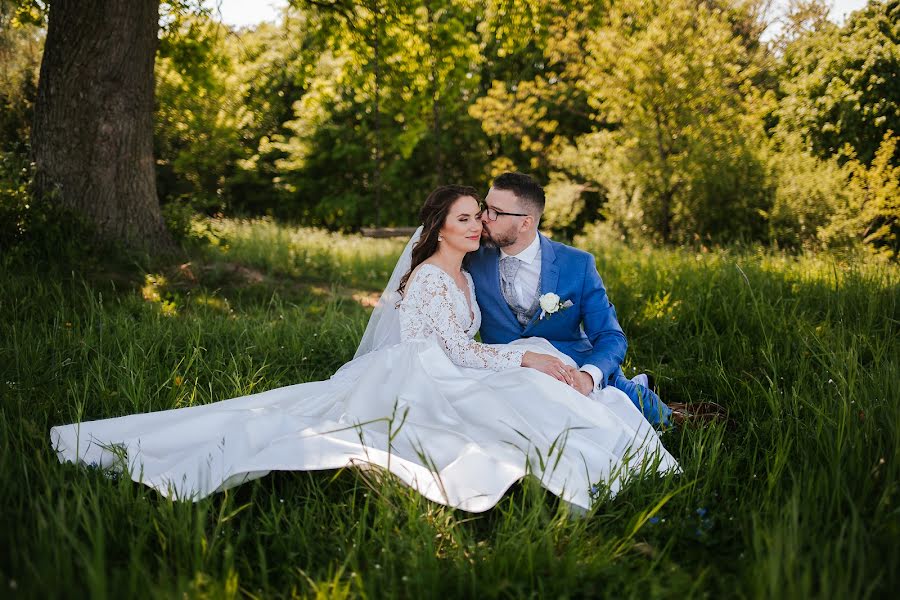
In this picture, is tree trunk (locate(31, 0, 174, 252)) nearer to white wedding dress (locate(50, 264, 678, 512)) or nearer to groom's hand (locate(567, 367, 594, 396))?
white wedding dress (locate(50, 264, 678, 512))

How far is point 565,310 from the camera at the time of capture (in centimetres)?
377

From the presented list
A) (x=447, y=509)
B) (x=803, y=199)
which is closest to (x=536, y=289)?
(x=447, y=509)

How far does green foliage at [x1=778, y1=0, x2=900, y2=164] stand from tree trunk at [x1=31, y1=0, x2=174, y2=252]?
13.4 m

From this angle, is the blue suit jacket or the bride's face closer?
the bride's face

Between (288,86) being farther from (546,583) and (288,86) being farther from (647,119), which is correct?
(546,583)

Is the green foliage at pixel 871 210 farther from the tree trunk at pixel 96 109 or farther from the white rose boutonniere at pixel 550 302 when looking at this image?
the tree trunk at pixel 96 109

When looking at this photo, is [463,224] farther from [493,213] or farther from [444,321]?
[444,321]

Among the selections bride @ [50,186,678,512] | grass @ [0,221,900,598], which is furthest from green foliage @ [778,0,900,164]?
bride @ [50,186,678,512]

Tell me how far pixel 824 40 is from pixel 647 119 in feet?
17.3

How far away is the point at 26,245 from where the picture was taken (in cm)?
593

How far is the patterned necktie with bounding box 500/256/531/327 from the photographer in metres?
3.83

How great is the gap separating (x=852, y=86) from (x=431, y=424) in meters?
14.7

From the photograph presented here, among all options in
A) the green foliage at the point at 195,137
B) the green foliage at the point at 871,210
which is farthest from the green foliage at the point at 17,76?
the green foliage at the point at 871,210

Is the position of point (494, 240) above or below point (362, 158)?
below
